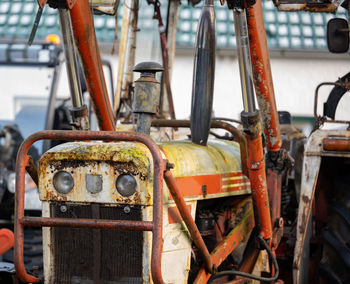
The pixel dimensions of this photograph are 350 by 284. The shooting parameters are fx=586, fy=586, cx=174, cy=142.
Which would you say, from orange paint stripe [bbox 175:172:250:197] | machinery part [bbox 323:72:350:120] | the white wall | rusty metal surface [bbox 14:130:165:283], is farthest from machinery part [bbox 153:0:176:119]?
the white wall

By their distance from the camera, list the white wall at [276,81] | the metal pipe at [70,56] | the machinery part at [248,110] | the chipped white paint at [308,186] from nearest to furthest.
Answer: the machinery part at [248,110] → the chipped white paint at [308,186] → the metal pipe at [70,56] → the white wall at [276,81]

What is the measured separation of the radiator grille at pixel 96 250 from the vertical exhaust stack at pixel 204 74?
46 centimetres

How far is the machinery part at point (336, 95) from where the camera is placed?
3.54m

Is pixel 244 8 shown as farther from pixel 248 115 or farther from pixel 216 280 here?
pixel 216 280

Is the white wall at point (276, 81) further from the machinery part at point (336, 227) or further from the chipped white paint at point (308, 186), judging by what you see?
the chipped white paint at point (308, 186)

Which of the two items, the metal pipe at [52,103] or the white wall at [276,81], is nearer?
the metal pipe at [52,103]

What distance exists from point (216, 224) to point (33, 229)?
96.3 inches

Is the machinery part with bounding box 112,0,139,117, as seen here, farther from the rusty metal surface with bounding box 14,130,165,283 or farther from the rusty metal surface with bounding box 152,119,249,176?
the rusty metal surface with bounding box 14,130,165,283

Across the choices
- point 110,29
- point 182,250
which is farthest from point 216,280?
point 110,29

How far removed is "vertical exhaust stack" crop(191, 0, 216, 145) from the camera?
244cm

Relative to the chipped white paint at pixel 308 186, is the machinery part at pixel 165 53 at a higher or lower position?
higher

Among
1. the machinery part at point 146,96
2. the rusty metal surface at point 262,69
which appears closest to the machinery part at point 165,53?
the rusty metal surface at point 262,69

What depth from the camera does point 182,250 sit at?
2705 mm

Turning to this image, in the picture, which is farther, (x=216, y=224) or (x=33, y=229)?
(x=33, y=229)
